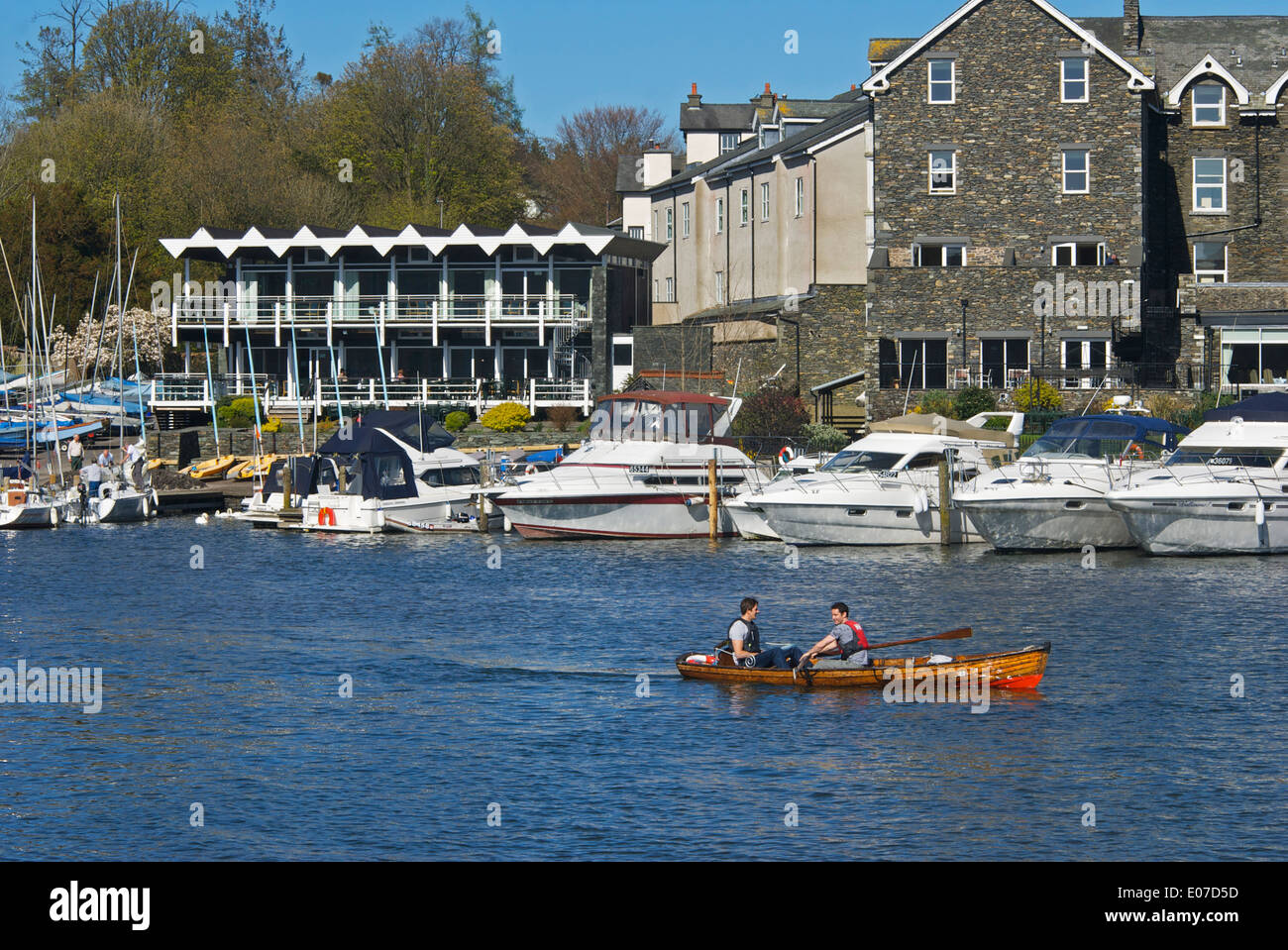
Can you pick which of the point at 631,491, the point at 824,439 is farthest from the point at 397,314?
the point at 631,491

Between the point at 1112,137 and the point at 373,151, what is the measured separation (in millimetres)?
52026

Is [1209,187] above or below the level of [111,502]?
above

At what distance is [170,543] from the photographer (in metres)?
Answer: 50.8

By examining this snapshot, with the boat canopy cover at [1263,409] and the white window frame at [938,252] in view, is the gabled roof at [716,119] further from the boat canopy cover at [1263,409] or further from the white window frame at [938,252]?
the boat canopy cover at [1263,409]

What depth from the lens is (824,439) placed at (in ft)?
202

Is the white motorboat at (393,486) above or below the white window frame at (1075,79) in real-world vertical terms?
below

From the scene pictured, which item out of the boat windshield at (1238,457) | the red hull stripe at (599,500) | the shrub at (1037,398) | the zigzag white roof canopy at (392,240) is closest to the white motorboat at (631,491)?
the red hull stripe at (599,500)

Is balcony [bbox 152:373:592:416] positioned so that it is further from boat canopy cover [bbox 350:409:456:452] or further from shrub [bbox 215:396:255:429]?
boat canopy cover [bbox 350:409:456:452]

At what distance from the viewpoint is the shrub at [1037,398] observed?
59.3m

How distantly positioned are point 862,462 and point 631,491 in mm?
6810

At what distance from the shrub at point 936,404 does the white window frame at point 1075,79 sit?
530 inches

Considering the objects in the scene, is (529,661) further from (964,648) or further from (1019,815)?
(1019,815)

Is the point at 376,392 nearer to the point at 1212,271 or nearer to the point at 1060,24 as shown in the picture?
the point at 1060,24
